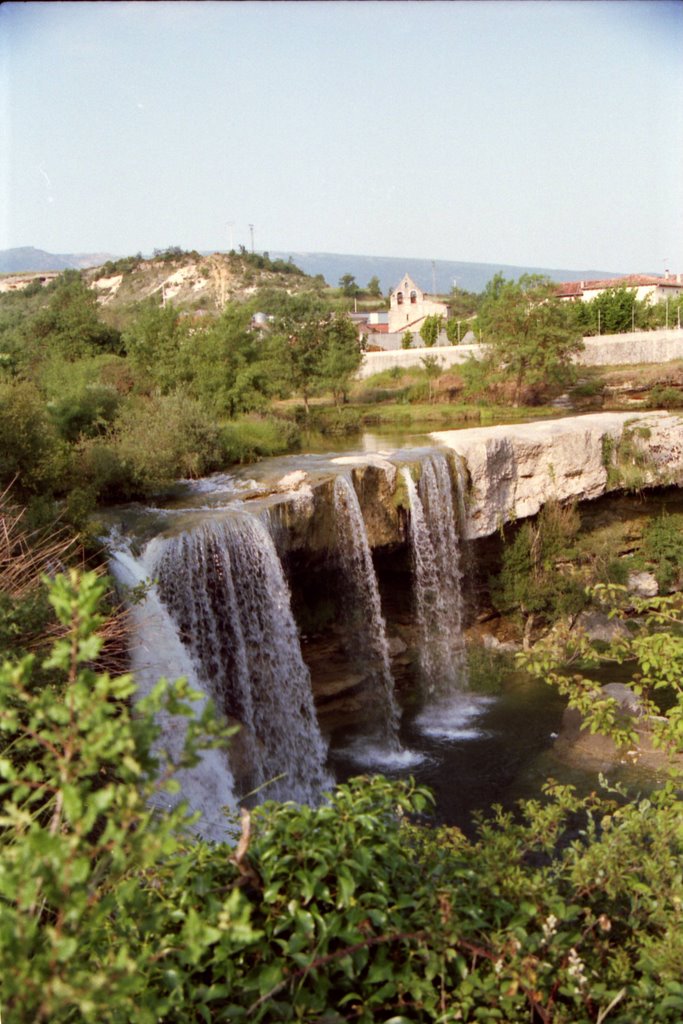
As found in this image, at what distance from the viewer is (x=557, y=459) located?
12.3 m

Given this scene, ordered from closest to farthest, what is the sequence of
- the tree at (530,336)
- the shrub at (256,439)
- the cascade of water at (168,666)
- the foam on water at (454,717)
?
the cascade of water at (168,666), the foam on water at (454,717), the shrub at (256,439), the tree at (530,336)

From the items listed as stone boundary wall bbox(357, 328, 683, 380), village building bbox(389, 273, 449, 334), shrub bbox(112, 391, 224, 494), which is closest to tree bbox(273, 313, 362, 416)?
stone boundary wall bbox(357, 328, 683, 380)

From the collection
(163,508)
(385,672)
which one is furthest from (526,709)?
(163,508)

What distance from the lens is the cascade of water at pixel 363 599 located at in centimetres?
1017

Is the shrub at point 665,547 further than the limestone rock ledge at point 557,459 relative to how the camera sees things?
Yes

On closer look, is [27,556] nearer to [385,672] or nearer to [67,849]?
[67,849]

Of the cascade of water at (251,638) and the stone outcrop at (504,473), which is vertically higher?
the stone outcrop at (504,473)

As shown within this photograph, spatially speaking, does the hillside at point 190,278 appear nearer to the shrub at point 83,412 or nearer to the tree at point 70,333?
the tree at point 70,333

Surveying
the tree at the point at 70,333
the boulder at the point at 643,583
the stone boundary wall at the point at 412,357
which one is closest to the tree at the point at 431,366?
the stone boundary wall at the point at 412,357

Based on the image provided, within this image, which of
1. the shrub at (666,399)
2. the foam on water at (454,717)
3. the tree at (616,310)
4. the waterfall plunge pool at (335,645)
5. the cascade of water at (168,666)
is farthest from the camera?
the tree at (616,310)

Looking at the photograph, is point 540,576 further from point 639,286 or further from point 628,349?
point 639,286

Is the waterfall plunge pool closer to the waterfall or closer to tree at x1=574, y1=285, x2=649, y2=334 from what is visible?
the waterfall

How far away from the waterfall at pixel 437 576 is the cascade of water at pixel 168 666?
4143 mm

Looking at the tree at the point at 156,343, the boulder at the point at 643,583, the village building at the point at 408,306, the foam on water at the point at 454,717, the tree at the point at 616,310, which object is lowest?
the foam on water at the point at 454,717
